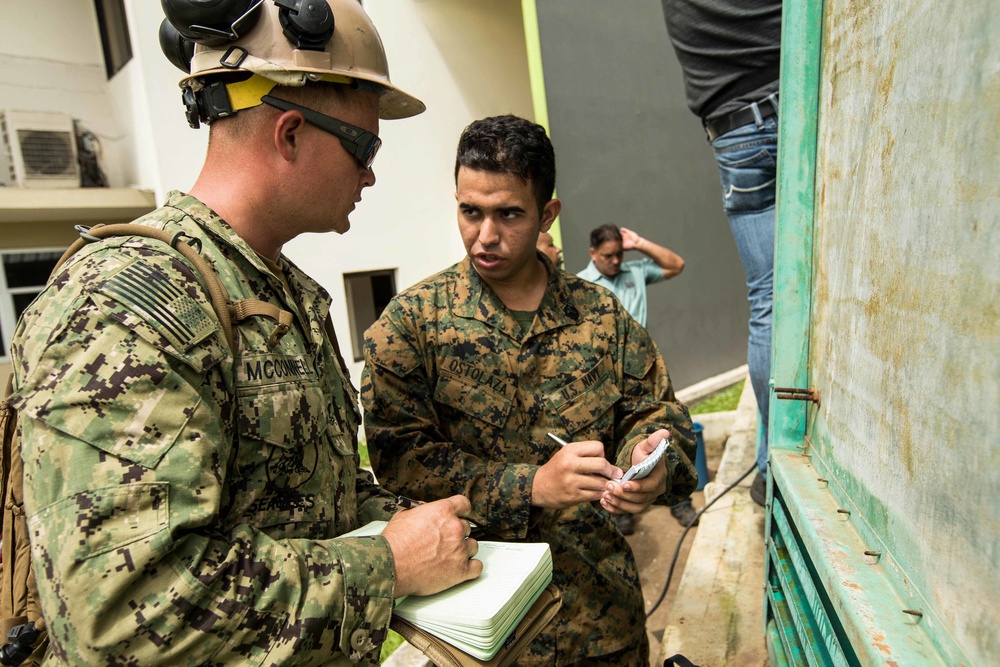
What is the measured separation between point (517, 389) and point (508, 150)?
716mm

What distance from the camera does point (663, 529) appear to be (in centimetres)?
450

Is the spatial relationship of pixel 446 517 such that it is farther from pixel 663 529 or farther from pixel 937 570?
pixel 663 529

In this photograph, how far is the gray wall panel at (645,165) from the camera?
634 centimetres

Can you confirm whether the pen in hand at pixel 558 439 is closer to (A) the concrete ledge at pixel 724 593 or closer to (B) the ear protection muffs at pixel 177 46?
(A) the concrete ledge at pixel 724 593

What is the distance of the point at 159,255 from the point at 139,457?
13.9 inches

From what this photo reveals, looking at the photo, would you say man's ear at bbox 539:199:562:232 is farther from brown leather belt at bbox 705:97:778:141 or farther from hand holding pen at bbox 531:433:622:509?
brown leather belt at bbox 705:97:778:141

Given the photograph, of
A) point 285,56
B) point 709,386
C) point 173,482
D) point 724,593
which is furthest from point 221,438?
point 709,386

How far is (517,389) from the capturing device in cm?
197

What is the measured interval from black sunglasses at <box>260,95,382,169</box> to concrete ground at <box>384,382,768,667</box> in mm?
1949

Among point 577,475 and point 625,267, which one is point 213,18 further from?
point 625,267

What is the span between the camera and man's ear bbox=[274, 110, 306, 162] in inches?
50.4

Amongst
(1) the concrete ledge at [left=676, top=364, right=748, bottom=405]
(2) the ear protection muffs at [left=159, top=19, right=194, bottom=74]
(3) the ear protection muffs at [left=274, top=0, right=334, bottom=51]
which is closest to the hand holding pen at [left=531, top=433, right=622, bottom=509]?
(3) the ear protection muffs at [left=274, top=0, right=334, bottom=51]

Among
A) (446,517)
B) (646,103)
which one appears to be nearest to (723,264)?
(646,103)

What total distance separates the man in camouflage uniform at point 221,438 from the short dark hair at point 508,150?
1.87ft
